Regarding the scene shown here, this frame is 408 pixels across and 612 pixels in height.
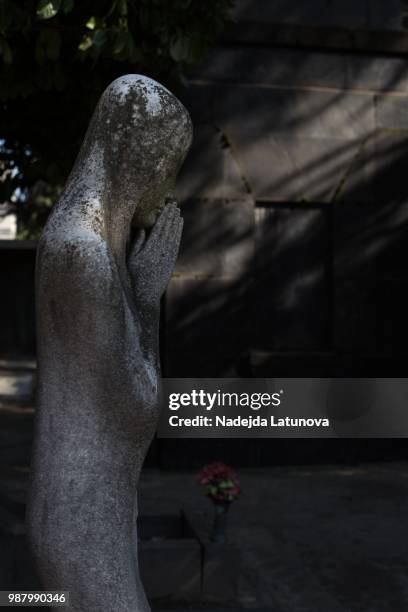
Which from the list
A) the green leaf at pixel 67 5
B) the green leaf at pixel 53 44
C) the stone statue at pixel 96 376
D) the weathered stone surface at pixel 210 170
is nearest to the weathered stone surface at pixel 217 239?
the weathered stone surface at pixel 210 170

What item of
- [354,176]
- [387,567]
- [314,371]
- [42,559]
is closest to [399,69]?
[354,176]

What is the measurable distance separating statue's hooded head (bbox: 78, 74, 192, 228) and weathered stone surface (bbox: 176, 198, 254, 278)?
20.6 feet

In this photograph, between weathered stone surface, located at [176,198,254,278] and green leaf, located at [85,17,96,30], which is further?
weathered stone surface, located at [176,198,254,278]

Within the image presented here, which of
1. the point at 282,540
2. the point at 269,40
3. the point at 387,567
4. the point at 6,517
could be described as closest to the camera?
the point at 6,517

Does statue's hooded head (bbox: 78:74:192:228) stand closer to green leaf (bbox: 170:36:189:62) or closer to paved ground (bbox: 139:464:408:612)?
paved ground (bbox: 139:464:408:612)

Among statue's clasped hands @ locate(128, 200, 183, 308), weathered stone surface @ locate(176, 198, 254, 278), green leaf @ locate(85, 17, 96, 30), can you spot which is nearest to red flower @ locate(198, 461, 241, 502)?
statue's clasped hands @ locate(128, 200, 183, 308)

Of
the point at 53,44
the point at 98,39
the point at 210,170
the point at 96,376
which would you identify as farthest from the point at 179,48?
the point at 96,376

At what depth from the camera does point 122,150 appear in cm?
227

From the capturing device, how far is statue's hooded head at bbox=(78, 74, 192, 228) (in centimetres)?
227

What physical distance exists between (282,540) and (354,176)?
4.87 metres

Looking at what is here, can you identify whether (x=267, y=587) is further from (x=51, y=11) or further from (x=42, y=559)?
(x=51, y=11)

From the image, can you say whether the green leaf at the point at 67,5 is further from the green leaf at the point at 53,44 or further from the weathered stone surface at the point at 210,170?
the weathered stone surface at the point at 210,170

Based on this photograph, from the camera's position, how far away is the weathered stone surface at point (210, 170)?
868cm

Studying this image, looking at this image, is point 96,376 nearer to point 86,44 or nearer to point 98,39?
point 98,39
